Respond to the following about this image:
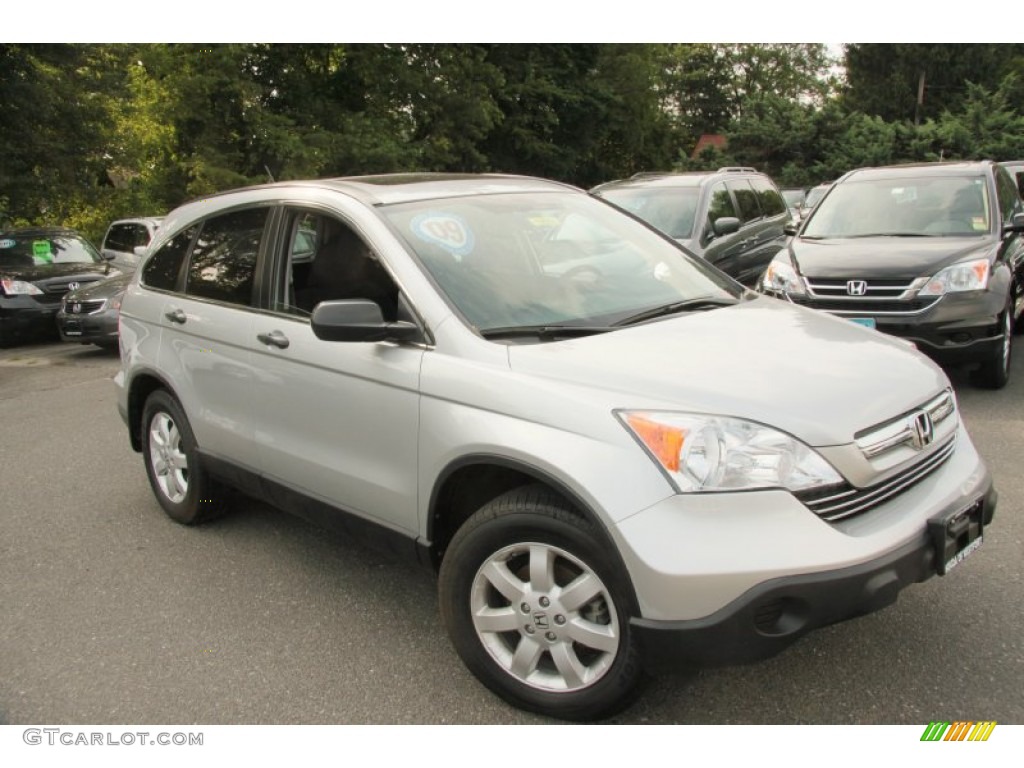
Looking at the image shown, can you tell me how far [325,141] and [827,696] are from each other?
62.3ft

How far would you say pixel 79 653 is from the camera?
3.37 meters

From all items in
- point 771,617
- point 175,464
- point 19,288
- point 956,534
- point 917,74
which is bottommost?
point 19,288

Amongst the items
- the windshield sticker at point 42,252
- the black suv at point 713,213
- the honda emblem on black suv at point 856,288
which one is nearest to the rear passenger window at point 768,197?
the black suv at point 713,213

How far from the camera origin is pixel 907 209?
746 centimetres

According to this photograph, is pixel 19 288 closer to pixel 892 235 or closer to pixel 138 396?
pixel 138 396

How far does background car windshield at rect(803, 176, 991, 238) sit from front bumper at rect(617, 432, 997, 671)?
554 centimetres

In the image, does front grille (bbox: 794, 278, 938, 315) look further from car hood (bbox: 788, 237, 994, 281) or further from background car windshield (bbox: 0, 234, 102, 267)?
background car windshield (bbox: 0, 234, 102, 267)

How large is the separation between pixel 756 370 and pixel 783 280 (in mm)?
4547

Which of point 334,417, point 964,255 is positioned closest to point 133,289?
point 334,417

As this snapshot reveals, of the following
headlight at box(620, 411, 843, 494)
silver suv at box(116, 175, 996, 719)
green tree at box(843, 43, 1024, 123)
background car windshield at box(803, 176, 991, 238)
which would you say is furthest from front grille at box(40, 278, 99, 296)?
Result: green tree at box(843, 43, 1024, 123)

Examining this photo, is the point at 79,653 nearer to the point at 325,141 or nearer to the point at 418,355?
the point at 418,355

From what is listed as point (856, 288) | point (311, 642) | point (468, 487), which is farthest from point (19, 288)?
point (468, 487)

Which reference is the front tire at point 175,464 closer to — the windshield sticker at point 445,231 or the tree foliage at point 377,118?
the windshield sticker at point 445,231

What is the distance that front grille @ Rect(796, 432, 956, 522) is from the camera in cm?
243
